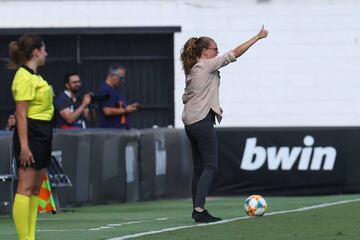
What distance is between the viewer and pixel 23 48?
358 inches

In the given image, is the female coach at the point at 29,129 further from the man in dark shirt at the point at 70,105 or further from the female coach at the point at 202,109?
the man in dark shirt at the point at 70,105

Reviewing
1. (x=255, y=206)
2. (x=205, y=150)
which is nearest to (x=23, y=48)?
(x=205, y=150)

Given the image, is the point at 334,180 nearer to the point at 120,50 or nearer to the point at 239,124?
the point at 239,124

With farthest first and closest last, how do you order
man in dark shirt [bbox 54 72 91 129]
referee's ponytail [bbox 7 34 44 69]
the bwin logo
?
the bwin logo < man in dark shirt [bbox 54 72 91 129] < referee's ponytail [bbox 7 34 44 69]

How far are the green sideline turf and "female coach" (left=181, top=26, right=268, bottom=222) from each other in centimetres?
37

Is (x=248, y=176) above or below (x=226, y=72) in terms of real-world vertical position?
below

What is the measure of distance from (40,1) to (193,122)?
11.2 m

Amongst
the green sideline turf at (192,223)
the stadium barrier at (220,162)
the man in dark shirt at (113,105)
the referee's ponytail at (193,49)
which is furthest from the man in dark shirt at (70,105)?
the referee's ponytail at (193,49)

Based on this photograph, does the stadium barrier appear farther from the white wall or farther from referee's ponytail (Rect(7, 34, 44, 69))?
referee's ponytail (Rect(7, 34, 44, 69))

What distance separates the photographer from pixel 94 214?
14062 millimetres

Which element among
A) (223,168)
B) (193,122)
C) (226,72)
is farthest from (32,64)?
(226,72)

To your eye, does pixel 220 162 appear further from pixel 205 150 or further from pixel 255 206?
pixel 205 150

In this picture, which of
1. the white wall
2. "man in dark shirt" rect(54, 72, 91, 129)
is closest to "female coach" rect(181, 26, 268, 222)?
"man in dark shirt" rect(54, 72, 91, 129)

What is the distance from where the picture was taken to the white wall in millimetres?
21516
